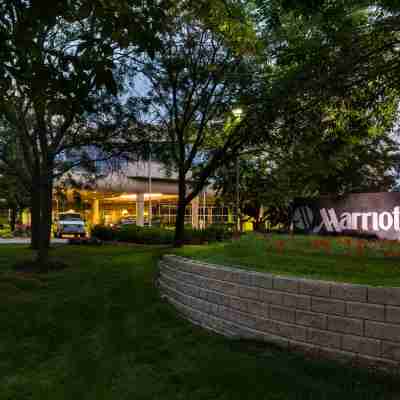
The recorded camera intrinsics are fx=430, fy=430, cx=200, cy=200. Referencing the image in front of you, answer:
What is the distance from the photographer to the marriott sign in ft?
33.5

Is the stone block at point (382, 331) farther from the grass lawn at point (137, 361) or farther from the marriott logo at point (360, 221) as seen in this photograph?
the marriott logo at point (360, 221)

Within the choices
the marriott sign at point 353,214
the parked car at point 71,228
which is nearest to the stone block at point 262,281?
the marriott sign at point 353,214

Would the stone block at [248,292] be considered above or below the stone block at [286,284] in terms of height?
below

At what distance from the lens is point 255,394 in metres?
3.92

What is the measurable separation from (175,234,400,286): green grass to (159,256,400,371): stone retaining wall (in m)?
0.35

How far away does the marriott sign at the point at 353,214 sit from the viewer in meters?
10.2

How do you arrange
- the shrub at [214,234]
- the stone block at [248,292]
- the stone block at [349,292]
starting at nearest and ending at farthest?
the stone block at [349,292], the stone block at [248,292], the shrub at [214,234]

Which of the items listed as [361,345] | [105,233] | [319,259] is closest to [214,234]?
[105,233]

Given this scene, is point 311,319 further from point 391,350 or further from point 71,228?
point 71,228

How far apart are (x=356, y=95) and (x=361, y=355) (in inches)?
237

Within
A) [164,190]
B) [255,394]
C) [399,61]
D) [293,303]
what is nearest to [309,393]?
[255,394]

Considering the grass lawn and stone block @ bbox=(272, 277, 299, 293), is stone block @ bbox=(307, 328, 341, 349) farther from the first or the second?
stone block @ bbox=(272, 277, 299, 293)

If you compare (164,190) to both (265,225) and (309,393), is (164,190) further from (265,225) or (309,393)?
(309,393)

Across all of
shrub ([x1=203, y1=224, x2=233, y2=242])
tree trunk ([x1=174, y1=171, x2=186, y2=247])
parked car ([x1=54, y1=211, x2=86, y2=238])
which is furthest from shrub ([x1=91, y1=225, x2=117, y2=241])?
tree trunk ([x1=174, y1=171, x2=186, y2=247])
